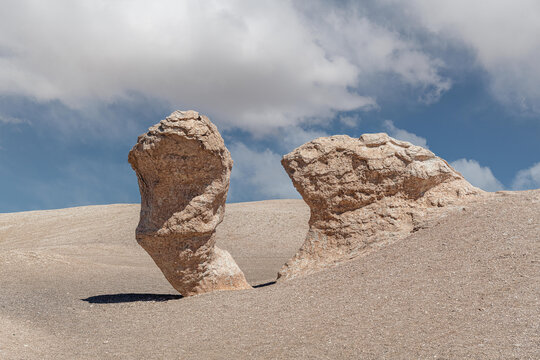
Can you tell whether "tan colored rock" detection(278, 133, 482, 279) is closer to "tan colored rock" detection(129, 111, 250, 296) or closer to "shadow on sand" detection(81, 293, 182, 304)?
"tan colored rock" detection(129, 111, 250, 296)

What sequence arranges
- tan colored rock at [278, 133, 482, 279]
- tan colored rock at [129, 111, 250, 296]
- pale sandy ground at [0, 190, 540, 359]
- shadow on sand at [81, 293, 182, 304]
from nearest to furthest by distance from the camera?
pale sandy ground at [0, 190, 540, 359] < tan colored rock at [129, 111, 250, 296] < shadow on sand at [81, 293, 182, 304] < tan colored rock at [278, 133, 482, 279]

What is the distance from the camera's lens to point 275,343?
597 centimetres

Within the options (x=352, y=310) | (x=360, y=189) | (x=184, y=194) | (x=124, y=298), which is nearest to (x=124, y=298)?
(x=124, y=298)

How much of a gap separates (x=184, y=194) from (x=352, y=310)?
4.74m

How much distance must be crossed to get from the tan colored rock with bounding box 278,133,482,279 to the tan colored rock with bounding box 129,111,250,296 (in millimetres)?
2246

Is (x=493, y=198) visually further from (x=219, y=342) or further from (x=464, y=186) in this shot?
(x=219, y=342)

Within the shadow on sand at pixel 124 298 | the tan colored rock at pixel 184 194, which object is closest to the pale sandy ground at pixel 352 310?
the shadow on sand at pixel 124 298

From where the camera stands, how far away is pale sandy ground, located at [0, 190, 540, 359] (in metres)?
5.32

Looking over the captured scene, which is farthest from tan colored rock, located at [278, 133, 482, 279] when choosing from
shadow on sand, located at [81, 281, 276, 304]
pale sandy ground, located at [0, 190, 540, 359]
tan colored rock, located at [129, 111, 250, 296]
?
shadow on sand, located at [81, 281, 276, 304]

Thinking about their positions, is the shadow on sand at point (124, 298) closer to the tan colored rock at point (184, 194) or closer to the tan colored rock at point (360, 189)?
the tan colored rock at point (184, 194)

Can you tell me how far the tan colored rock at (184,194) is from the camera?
937cm

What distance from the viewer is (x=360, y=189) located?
1130 cm

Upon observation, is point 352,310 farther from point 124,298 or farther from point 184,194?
point 124,298

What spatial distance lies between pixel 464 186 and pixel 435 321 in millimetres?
6757
